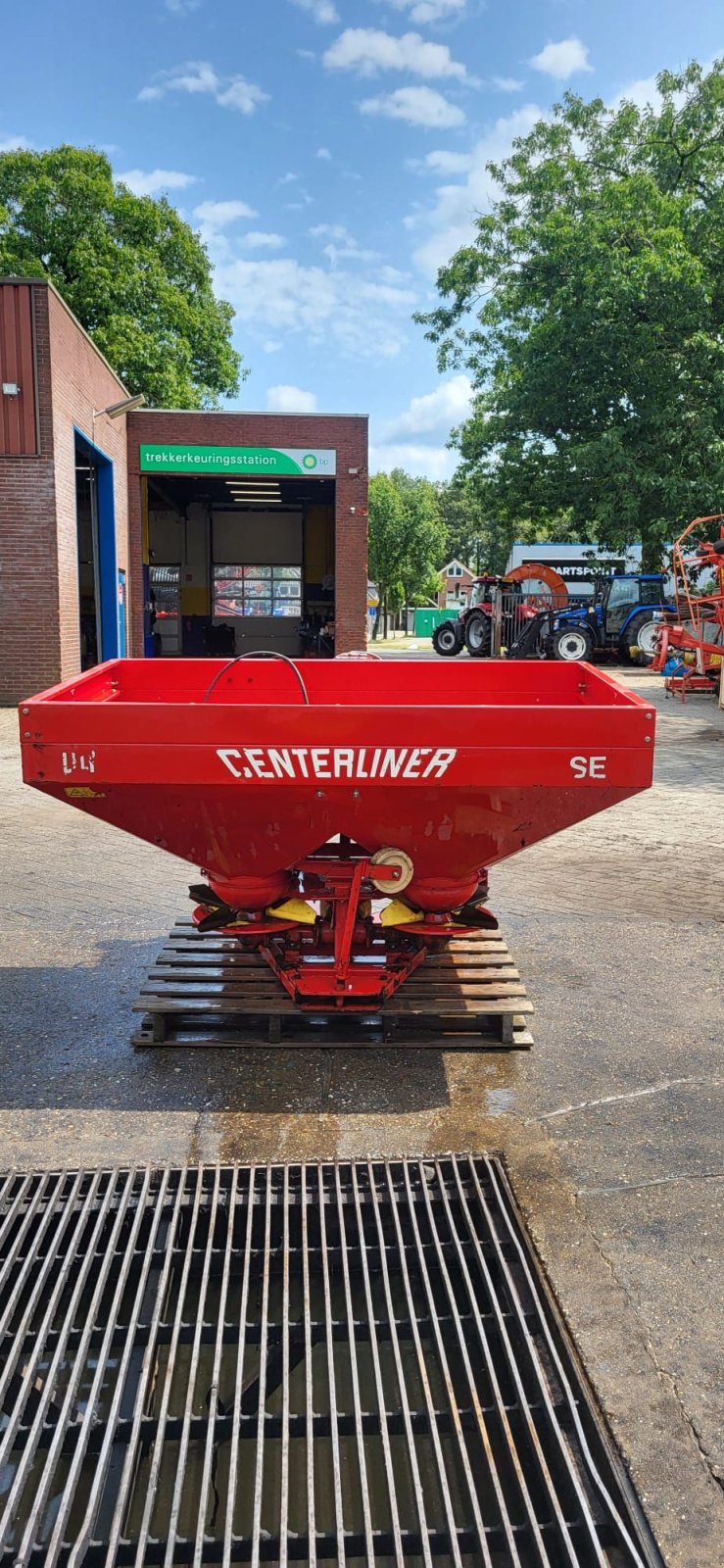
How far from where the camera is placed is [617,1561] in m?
1.87

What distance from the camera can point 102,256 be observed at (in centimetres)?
3169

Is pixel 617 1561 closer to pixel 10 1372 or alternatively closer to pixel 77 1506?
pixel 77 1506

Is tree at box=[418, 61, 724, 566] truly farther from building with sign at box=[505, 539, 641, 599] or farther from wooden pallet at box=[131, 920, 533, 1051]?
wooden pallet at box=[131, 920, 533, 1051]

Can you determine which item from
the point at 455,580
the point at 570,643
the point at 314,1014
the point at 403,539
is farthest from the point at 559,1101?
the point at 455,580

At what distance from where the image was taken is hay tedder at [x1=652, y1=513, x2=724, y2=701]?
15.6 meters

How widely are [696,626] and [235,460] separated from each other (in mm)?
10095

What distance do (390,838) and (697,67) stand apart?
31.3 meters

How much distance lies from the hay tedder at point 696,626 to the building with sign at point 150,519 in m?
6.78

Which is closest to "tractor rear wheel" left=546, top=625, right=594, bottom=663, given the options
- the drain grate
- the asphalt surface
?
the asphalt surface

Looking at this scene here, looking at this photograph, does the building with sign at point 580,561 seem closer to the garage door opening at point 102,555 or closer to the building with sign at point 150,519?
the building with sign at point 150,519

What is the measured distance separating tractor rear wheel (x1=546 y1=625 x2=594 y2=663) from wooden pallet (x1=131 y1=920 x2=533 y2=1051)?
741 inches

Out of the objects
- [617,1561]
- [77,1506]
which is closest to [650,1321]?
[617,1561]

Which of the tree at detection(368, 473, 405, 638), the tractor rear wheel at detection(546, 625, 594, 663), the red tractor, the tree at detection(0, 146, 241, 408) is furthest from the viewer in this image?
the tree at detection(368, 473, 405, 638)

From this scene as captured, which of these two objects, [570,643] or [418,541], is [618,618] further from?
[418,541]
